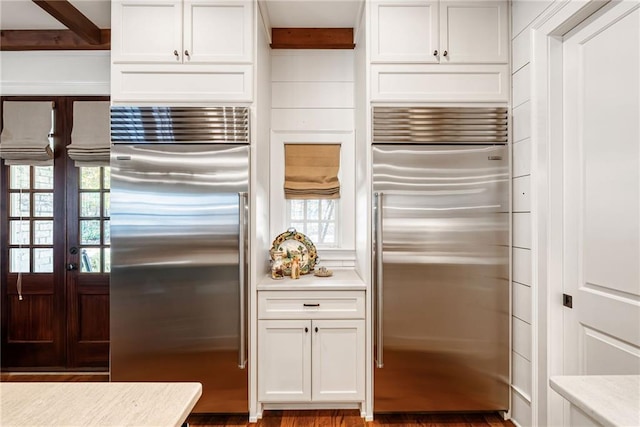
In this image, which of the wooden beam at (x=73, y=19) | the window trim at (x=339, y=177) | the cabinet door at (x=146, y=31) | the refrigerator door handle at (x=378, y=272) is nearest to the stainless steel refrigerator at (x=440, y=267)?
the refrigerator door handle at (x=378, y=272)

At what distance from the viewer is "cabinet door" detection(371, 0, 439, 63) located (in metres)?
2.41

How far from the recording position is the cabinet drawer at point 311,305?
245 centimetres

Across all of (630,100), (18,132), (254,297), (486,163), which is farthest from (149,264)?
(630,100)

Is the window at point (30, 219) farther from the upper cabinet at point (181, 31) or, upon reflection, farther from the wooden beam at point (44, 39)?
the upper cabinet at point (181, 31)

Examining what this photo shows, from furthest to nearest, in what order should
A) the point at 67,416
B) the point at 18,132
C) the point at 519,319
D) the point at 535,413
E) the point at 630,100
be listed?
the point at 18,132 < the point at 519,319 < the point at 535,413 < the point at 630,100 < the point at 67,416

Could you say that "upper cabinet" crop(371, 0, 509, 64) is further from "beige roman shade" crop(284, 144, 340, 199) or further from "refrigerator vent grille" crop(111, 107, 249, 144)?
"refrigerator vent grille" crop(111, 107, 249, 144)

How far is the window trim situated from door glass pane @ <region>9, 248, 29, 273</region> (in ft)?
6.55

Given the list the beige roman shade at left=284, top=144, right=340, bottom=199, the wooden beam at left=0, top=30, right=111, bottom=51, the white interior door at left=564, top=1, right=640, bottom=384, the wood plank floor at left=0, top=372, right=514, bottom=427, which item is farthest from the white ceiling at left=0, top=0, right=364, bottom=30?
the wood plank floor at left=0, top=372, right=514, bottom=427

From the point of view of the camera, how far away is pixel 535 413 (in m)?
2.14

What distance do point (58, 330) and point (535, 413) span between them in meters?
3.42

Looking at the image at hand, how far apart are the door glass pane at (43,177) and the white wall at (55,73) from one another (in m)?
0.61

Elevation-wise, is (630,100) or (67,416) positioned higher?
(630,100)

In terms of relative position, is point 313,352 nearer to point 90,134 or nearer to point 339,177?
point 339,177

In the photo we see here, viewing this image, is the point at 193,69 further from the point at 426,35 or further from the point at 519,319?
the point at 519,319
